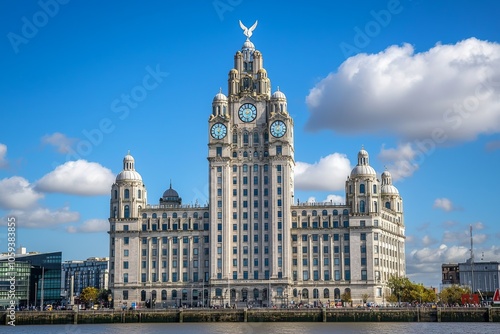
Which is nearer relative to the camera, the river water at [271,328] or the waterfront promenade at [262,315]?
the river water at [271,328]

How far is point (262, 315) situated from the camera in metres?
177

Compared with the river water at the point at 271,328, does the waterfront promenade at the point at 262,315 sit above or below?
above

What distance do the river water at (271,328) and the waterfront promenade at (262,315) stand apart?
4186 mm

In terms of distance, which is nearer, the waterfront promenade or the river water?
the river water

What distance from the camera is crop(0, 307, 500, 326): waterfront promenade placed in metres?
172

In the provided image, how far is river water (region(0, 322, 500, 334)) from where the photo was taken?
144875 millimetres

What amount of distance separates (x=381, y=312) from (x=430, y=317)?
30.4 feet

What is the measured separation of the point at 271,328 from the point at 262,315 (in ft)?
76.6

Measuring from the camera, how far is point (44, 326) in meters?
169

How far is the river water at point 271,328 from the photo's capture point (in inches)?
5704

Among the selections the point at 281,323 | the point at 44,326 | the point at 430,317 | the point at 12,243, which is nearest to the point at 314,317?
the point at 281,323

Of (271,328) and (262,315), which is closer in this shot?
(271,328)

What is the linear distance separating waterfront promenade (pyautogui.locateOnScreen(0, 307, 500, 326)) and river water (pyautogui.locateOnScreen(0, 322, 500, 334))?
4.19 meters

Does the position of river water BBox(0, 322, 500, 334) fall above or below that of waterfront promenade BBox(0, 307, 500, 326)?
below
